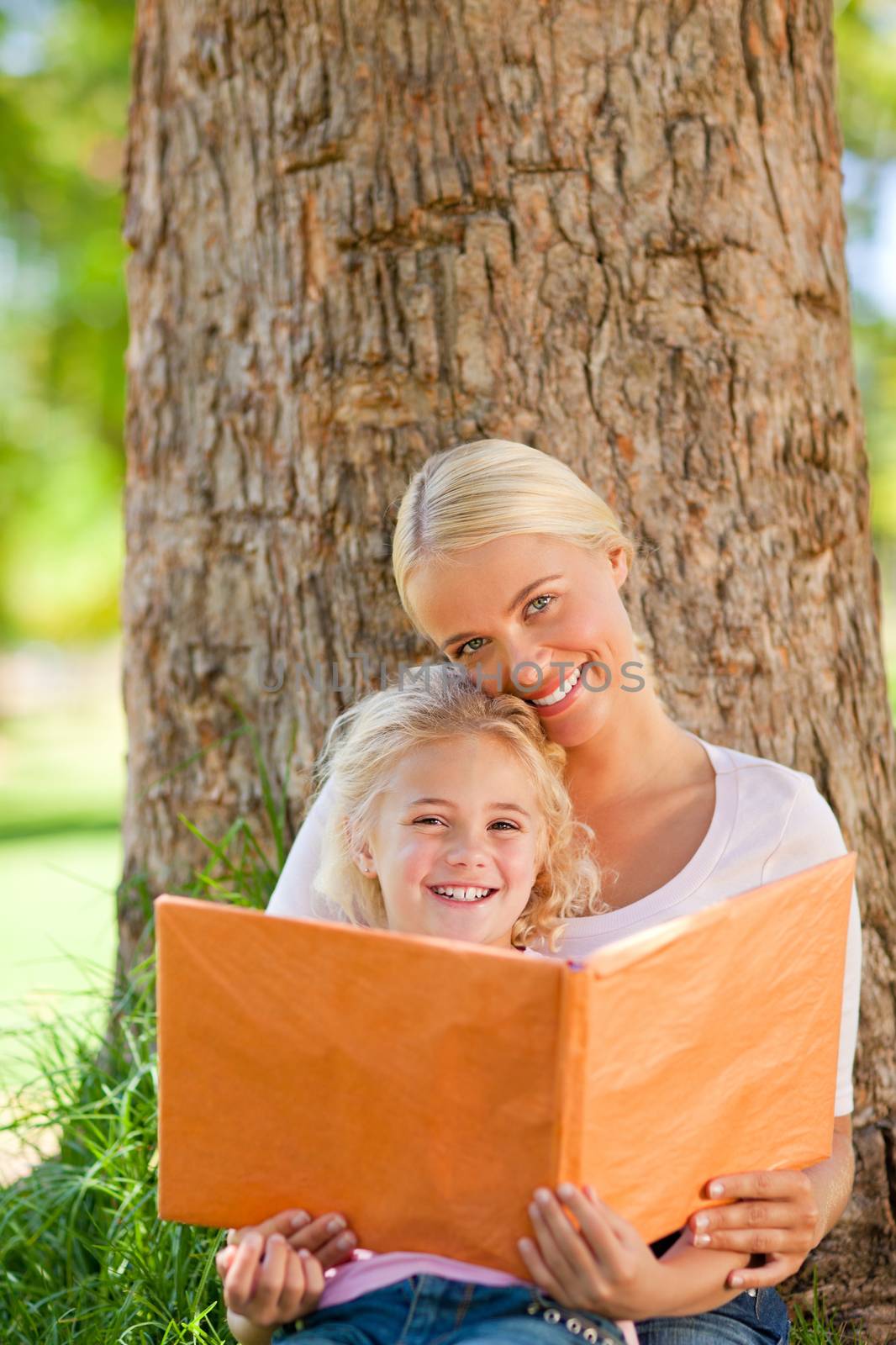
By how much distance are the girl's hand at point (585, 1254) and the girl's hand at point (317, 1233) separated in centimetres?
23

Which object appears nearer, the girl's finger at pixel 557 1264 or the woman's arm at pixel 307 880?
the girl's finger at pixel 557 1264

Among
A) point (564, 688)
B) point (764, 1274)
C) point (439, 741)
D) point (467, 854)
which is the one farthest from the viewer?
point (564, 688)

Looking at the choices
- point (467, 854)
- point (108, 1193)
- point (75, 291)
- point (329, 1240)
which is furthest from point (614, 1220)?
point (75, 291)

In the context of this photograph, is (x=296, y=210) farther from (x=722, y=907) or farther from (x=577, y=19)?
(x=722, y=907)

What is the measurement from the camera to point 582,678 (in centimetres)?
208

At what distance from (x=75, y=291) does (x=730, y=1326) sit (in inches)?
514

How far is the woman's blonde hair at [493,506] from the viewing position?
79.0 inches

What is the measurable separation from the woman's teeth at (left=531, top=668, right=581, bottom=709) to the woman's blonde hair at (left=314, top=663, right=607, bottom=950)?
4cm

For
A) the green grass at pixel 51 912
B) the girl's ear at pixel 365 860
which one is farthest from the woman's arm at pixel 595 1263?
the green grass at pixel 51 912

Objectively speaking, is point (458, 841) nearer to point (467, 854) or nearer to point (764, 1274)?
point (467, 854)

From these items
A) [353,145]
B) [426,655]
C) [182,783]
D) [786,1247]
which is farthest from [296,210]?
[786,1247]

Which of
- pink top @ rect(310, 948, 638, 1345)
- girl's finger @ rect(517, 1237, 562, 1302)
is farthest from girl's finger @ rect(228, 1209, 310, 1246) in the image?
girl's finger @ rect(517, 1237, 562, 1302)

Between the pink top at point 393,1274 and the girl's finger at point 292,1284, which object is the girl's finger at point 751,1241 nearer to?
the pink top at point 393,1274

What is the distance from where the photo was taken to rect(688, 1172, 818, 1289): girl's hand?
61.9 inches
